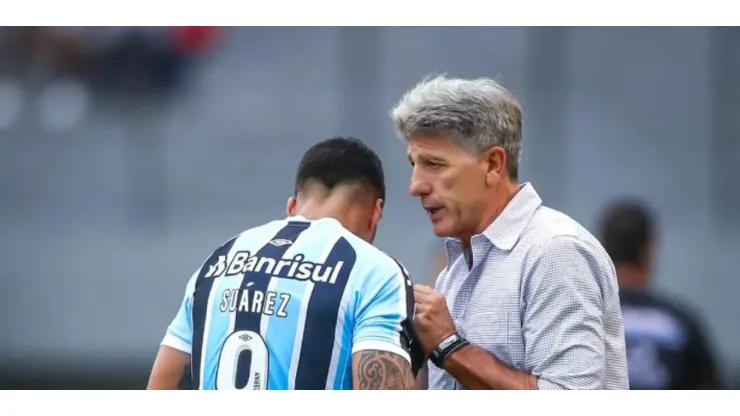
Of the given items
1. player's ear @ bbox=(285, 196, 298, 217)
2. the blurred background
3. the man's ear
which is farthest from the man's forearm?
the blurred background

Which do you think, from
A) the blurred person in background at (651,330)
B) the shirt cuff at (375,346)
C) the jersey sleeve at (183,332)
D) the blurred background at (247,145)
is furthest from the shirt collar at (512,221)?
the blurred background at (247,145)

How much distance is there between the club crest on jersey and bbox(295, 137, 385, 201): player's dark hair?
0.86 ft

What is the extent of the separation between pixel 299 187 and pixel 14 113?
3.92 meters

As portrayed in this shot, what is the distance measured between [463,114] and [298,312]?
55 centimetres

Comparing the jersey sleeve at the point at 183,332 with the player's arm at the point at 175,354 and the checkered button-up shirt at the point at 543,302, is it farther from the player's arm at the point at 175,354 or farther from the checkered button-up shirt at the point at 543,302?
the checkered button-up shirt at the point at 543,302

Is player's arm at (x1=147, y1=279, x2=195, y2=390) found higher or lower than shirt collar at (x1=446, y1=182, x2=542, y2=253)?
lower

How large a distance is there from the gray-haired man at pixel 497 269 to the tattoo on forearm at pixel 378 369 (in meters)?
0.11

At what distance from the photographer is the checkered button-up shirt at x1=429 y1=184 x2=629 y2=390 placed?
2.02m

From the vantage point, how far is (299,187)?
233 centimetres

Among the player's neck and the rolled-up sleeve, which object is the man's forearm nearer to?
the rolled-up sleeve

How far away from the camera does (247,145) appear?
5957mm
